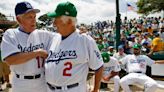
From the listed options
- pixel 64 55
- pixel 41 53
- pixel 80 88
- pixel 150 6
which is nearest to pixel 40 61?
pixel 41 53

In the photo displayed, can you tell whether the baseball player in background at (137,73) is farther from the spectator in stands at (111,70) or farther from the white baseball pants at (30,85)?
the white baseball pants at (30,85)

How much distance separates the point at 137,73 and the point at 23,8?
4.97m

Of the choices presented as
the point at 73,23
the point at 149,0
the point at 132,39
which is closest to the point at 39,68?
the point at 73,23

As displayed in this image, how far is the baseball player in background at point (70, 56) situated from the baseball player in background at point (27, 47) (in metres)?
0.25

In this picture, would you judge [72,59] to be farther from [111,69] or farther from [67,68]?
[111,69]

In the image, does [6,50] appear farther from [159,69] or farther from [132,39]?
[132,39]

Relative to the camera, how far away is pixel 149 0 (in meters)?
44.9

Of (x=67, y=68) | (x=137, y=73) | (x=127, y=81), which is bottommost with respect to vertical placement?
(x=127, y=81)

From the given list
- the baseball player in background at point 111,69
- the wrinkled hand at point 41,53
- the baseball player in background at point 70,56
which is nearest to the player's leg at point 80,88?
the baseball player in background at point 70,56

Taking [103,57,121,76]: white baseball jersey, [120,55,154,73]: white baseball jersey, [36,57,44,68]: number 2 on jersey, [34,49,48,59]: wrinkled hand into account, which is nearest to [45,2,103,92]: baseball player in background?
[34,49,48,59]: wrinkled hand

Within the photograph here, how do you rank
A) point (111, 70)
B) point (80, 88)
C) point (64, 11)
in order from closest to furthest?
point (64, 11)
point (80, 88)
point (111, 70)

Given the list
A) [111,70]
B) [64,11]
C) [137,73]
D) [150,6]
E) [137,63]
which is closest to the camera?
[64,11]

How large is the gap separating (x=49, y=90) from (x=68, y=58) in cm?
41

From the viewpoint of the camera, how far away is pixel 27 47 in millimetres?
3402
